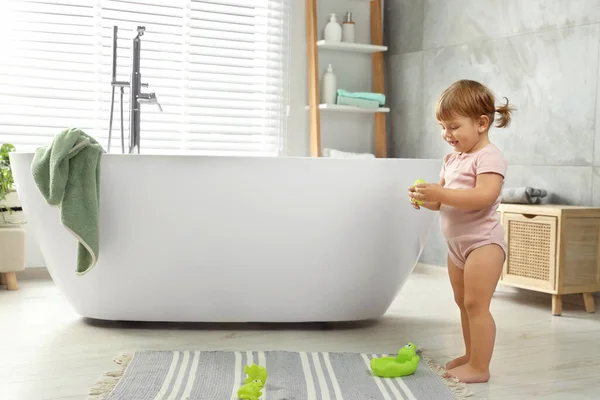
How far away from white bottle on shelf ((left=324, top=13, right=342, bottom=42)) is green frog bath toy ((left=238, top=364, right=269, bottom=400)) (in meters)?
2.79

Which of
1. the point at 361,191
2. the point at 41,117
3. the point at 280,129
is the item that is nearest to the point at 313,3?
the point at 280,129

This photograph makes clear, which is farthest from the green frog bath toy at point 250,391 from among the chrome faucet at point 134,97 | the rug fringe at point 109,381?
the chrome faucet at point 134,97

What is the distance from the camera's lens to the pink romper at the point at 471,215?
6.76 ft

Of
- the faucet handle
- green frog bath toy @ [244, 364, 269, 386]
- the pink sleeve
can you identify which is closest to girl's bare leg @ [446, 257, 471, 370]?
the pink sleeve

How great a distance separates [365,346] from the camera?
8.15 ft

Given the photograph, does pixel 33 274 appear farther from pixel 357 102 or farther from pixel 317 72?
pixel 357 102

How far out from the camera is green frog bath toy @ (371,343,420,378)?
210cm

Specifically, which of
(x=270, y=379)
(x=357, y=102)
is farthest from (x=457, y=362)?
(x=357, y=102)

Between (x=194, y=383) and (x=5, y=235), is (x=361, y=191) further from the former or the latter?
(x=5, y=235)

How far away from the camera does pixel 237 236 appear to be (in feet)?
8.31

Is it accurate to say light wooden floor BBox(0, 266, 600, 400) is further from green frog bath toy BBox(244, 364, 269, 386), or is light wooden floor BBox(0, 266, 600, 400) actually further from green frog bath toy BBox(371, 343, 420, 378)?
green frog bath toy BBox(244, 364, 269, 386)

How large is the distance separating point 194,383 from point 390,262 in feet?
3.16

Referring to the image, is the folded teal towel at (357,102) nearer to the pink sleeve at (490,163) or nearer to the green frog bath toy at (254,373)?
the pink sleeve at (490,163)

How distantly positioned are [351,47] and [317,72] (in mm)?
261
